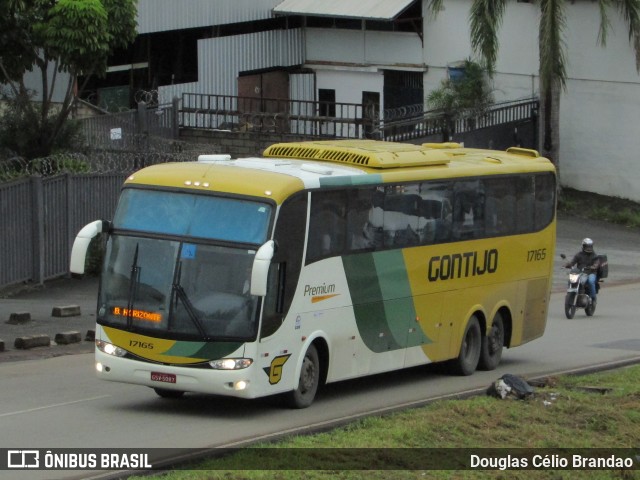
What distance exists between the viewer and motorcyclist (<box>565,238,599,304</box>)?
986 inches

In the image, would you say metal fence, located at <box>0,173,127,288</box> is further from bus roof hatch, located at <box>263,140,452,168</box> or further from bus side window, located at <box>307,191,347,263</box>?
bus side window, located at <box>307,191,347,263</box>

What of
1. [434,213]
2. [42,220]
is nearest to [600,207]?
[42,220]

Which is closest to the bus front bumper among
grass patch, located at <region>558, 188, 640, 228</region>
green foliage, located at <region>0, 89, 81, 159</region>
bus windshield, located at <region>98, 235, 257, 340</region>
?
bus windshield, located at <region>98, 235, 257, 340</region>

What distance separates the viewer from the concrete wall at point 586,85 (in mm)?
39969

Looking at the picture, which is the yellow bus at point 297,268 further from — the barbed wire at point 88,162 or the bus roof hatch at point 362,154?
the barbed wire at point 88,162

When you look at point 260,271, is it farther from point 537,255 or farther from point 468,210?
point 537,255

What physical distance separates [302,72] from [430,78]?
444 cm

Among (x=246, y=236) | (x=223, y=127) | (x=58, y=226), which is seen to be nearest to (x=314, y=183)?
(x=246, y=236)

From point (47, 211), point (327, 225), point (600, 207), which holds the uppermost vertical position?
point (327, 225)

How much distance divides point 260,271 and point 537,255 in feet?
25.0

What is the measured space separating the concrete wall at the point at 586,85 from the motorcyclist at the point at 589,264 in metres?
15.6

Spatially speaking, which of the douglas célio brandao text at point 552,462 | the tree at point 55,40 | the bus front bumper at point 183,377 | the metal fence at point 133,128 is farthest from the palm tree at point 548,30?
the douglas célio brandao text at point 552,462

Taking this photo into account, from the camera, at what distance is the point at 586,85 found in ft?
134

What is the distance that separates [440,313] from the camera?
17.1 metres
